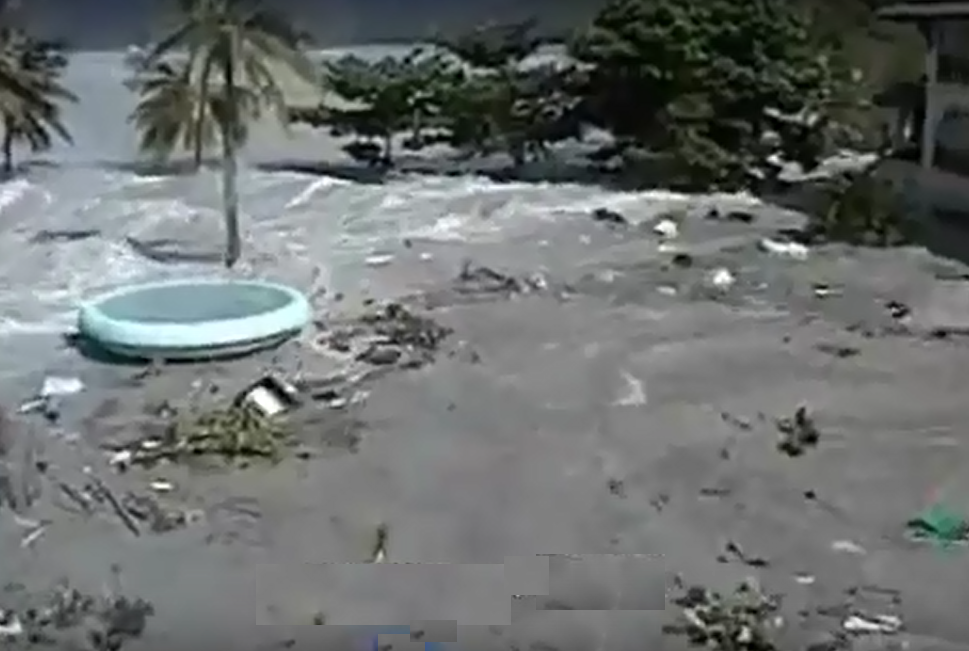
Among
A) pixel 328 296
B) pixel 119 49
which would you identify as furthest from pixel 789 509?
pixel 119 49

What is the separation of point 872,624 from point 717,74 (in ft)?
21.6

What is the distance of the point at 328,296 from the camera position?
21.6 ft

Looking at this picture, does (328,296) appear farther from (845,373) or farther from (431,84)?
(431,84)

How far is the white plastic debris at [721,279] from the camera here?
6.67 meters

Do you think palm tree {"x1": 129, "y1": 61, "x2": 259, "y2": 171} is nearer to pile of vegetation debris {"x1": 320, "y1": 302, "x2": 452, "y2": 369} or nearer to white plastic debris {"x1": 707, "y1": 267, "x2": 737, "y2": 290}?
pile of vegetation debris {"x1": 320, "y1": 302, "x2": 452, "y2": 369}

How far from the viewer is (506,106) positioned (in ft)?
33.8

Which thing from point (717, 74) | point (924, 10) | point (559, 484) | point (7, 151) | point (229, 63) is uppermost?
point (924, 10)

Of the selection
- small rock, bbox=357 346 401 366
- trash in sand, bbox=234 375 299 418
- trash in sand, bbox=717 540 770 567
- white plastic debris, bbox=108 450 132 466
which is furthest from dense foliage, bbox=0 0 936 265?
trash in sand, bbox=717 540 770 567

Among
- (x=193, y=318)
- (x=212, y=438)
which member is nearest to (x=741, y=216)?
(x=193, y=318)

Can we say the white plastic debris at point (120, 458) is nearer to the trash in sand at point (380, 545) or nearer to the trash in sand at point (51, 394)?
the trash in sand at point (51, 394)

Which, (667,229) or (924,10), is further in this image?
(924,10)

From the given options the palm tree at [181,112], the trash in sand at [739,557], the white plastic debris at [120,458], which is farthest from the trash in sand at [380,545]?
the palm tree at [181,112]

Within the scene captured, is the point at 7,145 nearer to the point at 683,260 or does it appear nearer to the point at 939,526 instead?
the point at 683,260

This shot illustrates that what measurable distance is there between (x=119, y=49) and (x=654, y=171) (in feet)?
16.0
